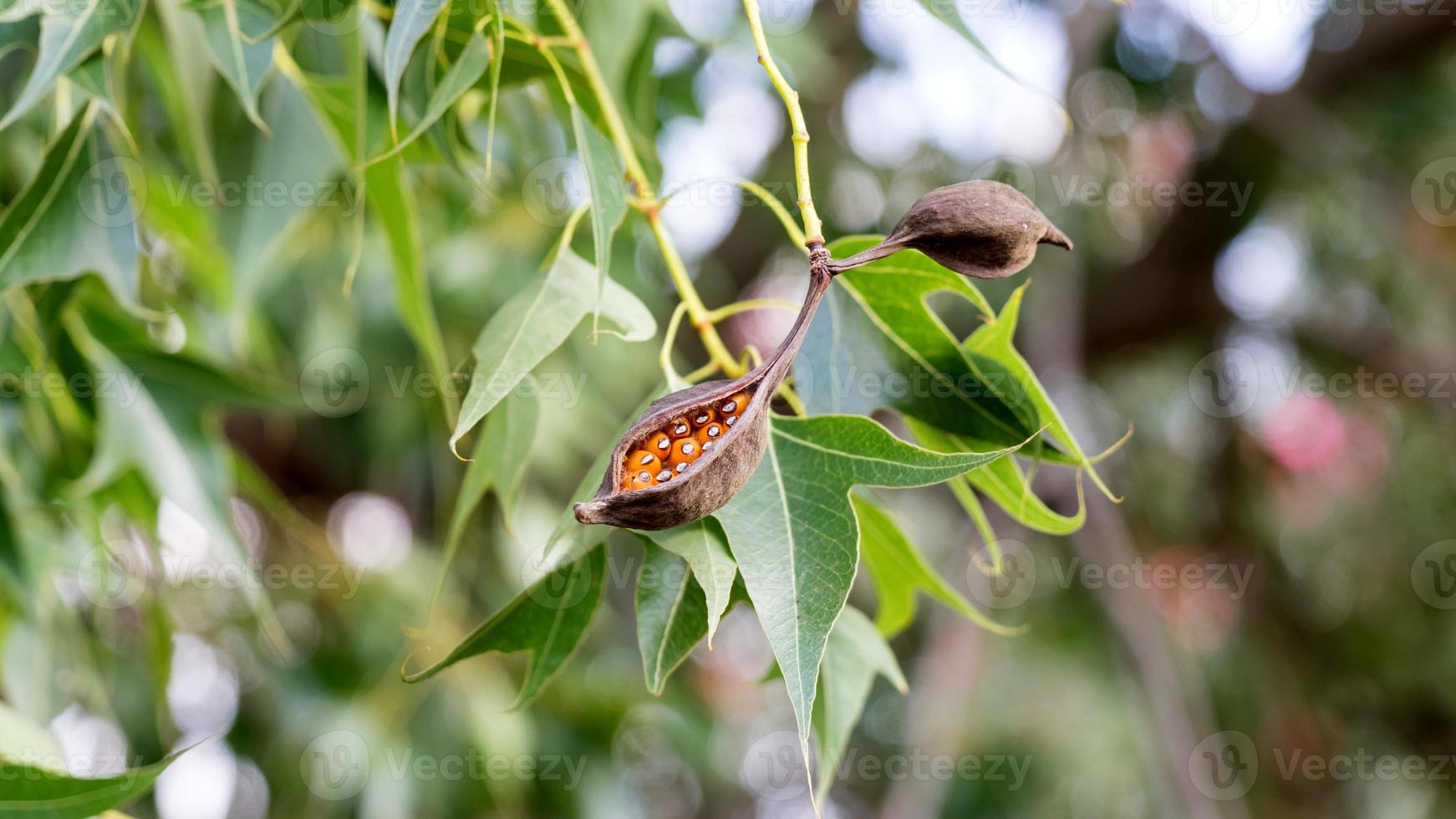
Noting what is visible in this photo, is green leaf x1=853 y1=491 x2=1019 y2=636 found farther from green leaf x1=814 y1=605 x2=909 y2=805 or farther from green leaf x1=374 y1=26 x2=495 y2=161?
green leaf x1=374 y1=26 x2=495 y2=161

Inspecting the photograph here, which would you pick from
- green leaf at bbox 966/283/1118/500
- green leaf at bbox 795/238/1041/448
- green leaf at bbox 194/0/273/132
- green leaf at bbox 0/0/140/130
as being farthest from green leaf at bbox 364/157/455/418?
green leaf at bbox 966/283/1118/500

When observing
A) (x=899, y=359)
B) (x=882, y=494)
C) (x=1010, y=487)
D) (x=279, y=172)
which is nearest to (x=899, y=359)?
(x=899, y=359)

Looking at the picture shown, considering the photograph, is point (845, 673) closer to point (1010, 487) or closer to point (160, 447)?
point (1010, 487)

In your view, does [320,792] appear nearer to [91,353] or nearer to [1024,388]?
[91,353]

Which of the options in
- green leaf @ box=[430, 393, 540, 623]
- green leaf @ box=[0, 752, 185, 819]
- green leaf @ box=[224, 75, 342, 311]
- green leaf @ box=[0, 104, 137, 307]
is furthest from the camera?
green leaf @ box=[224, 75, 342, 311]

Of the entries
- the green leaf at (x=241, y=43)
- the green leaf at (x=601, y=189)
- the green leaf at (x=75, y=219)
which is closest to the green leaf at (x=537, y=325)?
the green leaf at (x=601, y=189)

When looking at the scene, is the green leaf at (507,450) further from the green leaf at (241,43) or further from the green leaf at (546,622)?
the green leaf at (241,43)
